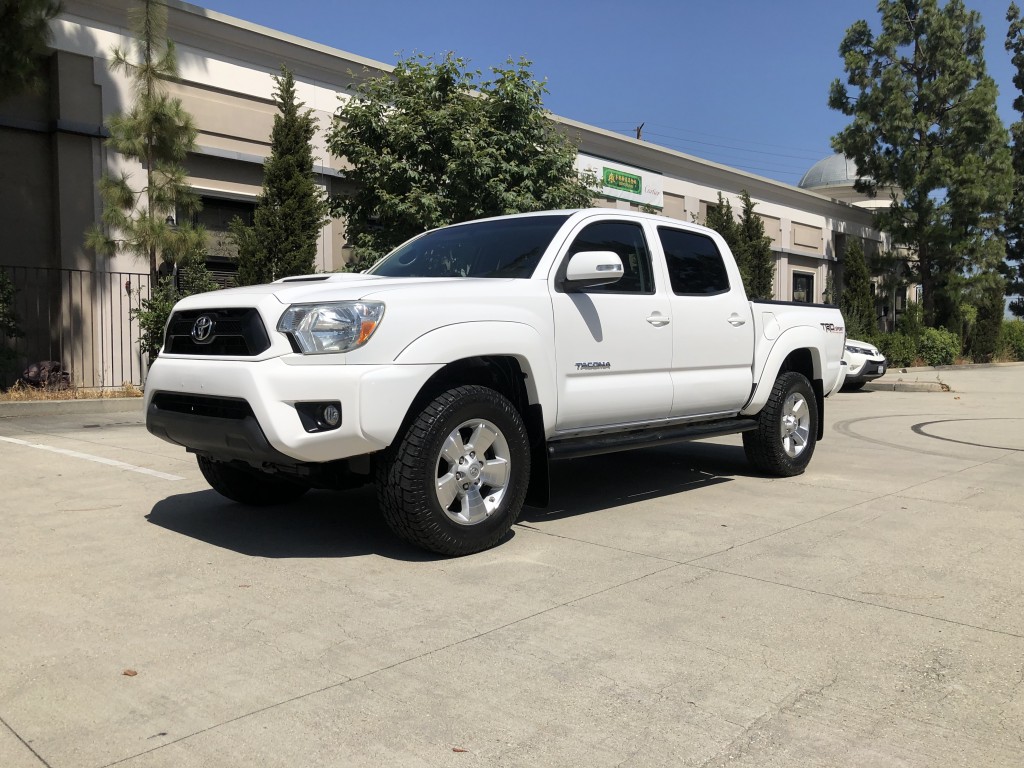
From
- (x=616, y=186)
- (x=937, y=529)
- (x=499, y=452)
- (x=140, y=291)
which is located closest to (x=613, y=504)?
(x=499, y=452)

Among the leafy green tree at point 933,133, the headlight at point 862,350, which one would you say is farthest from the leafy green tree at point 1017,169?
the headlight at point 862,350

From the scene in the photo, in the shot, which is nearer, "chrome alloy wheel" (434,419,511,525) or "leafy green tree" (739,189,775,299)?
"chrome alloy wheel" (434,419,511,525)

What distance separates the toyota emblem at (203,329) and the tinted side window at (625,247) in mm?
2300

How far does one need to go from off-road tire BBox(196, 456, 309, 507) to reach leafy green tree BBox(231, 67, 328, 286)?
31.9ft

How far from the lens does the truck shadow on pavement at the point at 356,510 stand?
16.5 ft

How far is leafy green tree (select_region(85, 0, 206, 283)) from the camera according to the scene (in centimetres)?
1394

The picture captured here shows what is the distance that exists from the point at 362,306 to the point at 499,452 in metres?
1.14

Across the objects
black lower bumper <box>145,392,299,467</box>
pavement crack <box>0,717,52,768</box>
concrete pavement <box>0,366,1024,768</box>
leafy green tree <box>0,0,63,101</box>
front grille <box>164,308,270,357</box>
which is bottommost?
pavement crack <box>0,717,52,768</box>

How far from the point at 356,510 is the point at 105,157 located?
11.7 m

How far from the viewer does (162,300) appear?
1382 cm

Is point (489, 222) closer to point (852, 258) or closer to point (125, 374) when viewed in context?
point (125, 374)

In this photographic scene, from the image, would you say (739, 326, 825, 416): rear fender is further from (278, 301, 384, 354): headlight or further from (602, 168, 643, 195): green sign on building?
(602, 168, 643, 195): green sign on building

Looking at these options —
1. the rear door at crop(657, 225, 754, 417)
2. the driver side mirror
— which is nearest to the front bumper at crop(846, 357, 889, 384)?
the rear door at crop(657, 225, 754, 417)

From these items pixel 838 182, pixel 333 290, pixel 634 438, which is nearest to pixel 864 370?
pixel 634 438
